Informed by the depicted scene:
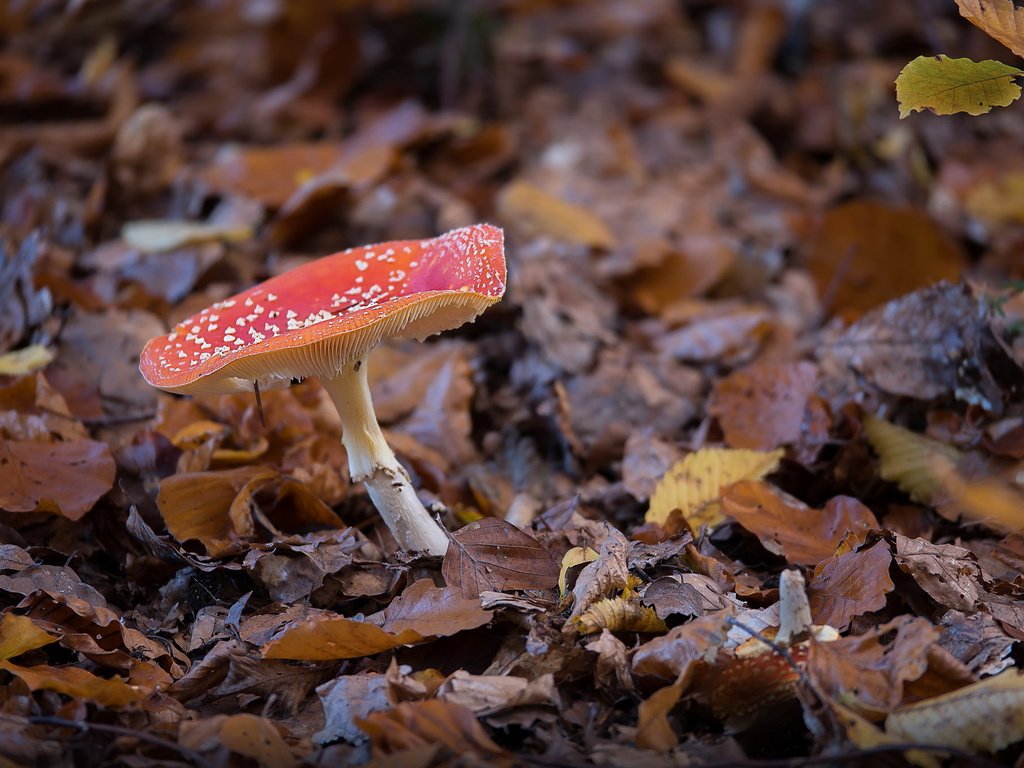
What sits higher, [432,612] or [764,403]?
[432,612]

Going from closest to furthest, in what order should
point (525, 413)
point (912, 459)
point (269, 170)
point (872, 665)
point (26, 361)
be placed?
point (872, 665) → point (912, 459) → point (26, 361) → point (525, 413) → point (269, 170)

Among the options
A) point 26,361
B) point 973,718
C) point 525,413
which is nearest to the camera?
point 973,718

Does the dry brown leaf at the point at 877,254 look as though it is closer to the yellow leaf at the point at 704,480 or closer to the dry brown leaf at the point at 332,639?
the yellow leaf at the point at 704,480

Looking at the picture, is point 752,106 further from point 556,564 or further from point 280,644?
point 280,644

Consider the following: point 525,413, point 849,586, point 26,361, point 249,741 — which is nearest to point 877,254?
point 525,413

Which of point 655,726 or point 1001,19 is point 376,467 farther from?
point 1001,19

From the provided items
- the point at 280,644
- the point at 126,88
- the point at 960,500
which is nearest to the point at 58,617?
the point at 280,644

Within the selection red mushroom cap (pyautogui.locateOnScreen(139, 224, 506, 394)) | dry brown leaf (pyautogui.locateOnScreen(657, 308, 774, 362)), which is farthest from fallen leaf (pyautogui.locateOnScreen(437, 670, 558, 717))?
dry brown leaf (pyautogui.locateOnScreen(657, 308, 774, 362))
